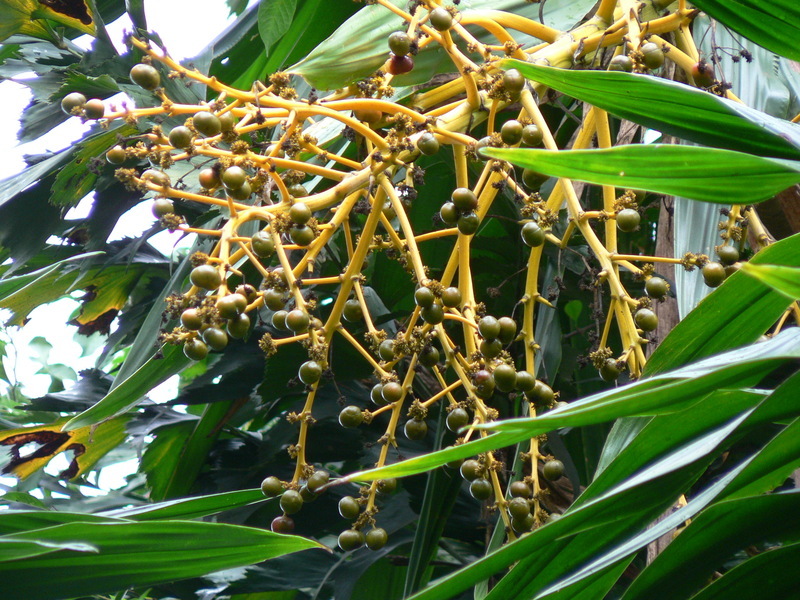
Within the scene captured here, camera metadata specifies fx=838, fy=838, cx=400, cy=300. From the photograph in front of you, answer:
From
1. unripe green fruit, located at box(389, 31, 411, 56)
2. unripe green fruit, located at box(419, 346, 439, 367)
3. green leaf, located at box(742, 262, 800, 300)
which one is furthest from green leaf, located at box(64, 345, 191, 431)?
green leaf, located at box(742, 262, 800, 300)

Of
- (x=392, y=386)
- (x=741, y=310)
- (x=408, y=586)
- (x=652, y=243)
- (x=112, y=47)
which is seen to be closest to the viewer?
(x=741, y=310)

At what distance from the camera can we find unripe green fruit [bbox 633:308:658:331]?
0.73 meters

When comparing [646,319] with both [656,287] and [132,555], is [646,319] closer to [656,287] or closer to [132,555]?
[656,287]

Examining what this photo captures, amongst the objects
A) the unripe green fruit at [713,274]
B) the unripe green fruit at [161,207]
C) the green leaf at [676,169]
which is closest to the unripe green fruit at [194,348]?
the unripe green fruit at [161,207]

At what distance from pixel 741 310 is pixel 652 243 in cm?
103

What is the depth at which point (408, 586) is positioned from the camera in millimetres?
946

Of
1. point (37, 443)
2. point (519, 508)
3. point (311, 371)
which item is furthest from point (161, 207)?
point (37, 443)

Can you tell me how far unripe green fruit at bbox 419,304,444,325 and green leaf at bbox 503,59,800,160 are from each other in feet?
0.76

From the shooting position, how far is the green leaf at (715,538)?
0.49 m

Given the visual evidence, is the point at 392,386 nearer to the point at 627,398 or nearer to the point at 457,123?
the point at 457,123

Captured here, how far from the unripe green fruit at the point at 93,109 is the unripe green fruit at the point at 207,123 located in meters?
0.11

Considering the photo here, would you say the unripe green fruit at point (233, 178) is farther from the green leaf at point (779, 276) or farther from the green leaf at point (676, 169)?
the green leaf at point (779, 276)

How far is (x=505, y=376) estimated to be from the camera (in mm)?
709

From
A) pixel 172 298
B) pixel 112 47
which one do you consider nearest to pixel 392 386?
pixel 172 298
